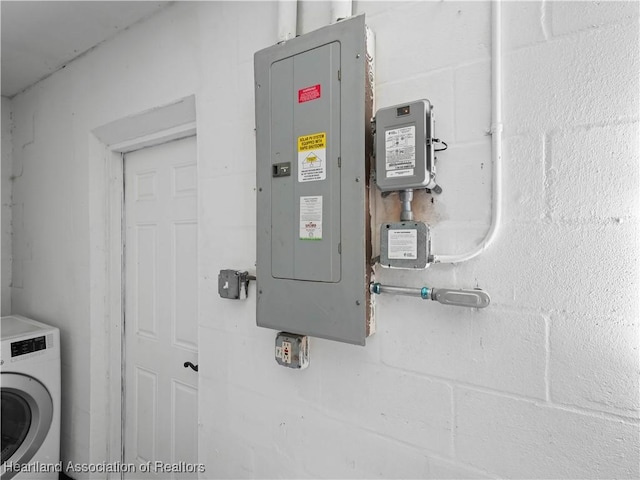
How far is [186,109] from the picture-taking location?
5.26 feet

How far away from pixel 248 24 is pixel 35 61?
1638 mm

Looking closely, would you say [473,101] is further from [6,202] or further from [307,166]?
[6,202]

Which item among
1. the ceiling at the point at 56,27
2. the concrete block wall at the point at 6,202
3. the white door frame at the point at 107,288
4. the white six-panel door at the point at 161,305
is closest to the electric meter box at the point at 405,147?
the white six-panel door at the point at 161,305

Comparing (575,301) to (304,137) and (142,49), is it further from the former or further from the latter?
(142,49)

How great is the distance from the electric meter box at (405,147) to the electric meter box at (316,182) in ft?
0.17

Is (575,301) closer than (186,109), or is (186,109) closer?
(575,301)

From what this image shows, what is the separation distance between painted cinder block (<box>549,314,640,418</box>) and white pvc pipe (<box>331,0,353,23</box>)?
96 centimetres

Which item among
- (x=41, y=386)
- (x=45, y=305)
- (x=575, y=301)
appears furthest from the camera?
(x=45, y=305)

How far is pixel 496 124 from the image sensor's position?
0.83 m

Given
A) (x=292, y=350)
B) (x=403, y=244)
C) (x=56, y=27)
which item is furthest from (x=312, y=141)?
(x=56, y=27)

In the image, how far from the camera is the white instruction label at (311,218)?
0.97 meters

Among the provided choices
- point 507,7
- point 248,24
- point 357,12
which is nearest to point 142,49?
point 248,24

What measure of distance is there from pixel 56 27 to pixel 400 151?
1.92m

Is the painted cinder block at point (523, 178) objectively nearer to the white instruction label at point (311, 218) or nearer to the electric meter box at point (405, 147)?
the electric meter box at point (405, 147)
